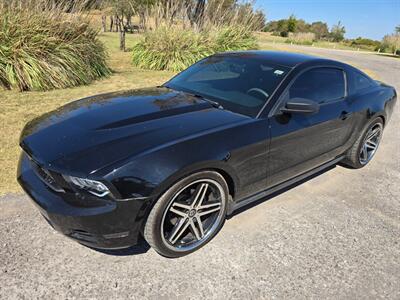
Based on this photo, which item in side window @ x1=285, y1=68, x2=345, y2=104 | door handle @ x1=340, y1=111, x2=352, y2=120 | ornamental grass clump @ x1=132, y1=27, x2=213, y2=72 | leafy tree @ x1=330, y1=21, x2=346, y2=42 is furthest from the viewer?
leafy tree @ x1=330, y1=21, x2=346, y2=42

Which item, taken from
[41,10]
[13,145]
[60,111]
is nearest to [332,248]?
[60,111]

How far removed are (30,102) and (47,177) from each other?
446cm

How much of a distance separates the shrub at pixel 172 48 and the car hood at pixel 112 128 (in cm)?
777

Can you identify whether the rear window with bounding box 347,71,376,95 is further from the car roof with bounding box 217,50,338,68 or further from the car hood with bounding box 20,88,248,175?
the car hood with bounding box 20,88,248,175

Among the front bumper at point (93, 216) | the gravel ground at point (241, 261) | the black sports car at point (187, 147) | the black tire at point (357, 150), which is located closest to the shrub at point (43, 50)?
the black sports car at point (187, 147)

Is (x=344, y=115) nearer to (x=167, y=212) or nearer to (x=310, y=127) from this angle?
(x=310, y=127)

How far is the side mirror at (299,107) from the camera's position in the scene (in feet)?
9.75

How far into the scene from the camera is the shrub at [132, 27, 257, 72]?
10.8 metres

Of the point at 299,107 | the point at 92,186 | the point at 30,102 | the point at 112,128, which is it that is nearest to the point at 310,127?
the point at 299,107

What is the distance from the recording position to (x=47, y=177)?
7.76 ft

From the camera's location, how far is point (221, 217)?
2.84 meters

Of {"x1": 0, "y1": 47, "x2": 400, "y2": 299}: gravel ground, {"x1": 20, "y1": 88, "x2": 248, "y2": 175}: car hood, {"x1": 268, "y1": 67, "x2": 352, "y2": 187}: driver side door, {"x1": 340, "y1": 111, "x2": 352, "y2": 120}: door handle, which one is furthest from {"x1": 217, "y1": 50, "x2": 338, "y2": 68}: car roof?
{"x1": 0, "y1": 47, "x2": 400, "y2": 299}: gravel ground

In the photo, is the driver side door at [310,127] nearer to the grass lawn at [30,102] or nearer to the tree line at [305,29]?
the grass lawn at [30,102]

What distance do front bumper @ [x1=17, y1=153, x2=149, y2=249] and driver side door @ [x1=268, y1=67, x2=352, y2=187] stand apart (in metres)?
1.41
